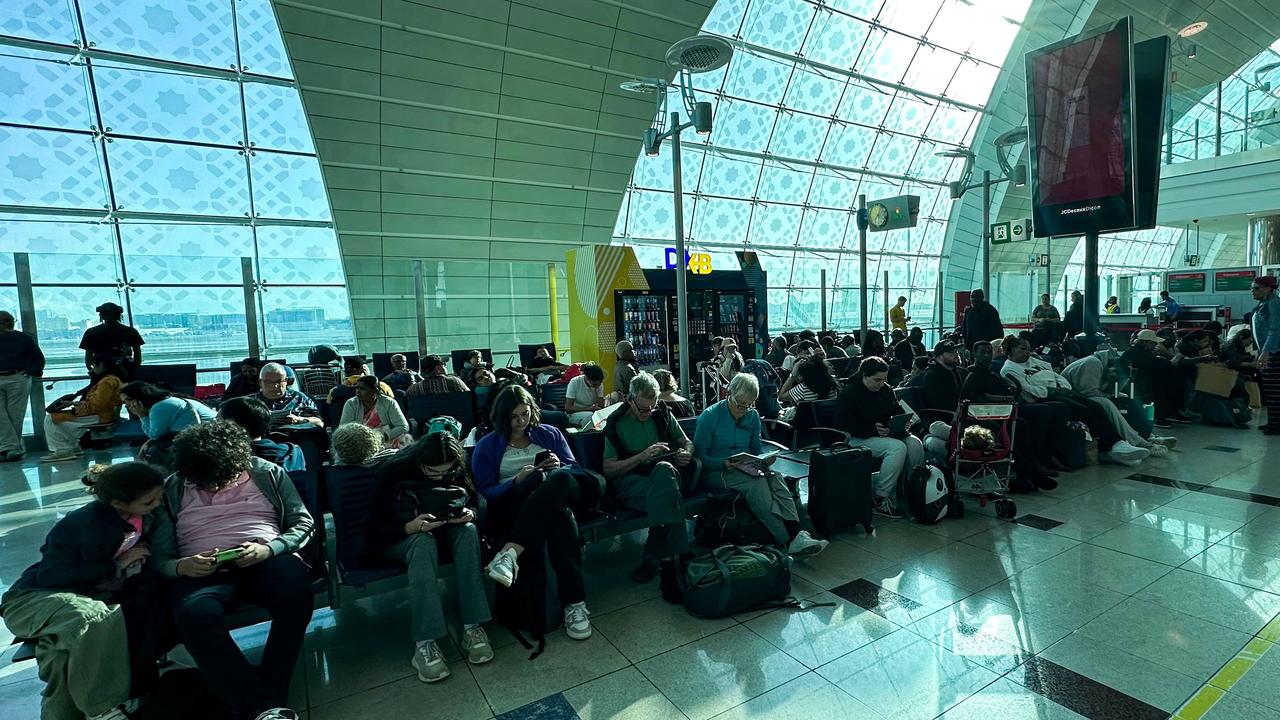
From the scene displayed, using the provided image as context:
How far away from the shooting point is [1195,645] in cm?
291

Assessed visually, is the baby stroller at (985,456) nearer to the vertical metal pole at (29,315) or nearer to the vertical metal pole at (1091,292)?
the vertical metal pole at (1091,292)

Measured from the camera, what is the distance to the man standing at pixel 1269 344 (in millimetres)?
7566

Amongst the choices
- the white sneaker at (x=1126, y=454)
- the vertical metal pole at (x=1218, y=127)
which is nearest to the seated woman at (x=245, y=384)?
the white sneaker at (x=1126, y=454)

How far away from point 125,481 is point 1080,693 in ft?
13.9

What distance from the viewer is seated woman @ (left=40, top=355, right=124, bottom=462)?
26.5ft

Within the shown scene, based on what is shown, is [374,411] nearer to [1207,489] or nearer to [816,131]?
[1207,489]

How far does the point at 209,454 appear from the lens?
9.05 feet

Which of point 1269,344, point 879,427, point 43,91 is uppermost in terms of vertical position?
point 43,91

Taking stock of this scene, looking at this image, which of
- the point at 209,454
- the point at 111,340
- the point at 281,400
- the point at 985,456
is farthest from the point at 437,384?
the point at 111,340

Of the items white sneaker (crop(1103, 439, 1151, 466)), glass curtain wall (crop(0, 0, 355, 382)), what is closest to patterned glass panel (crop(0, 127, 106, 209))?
glass curtain wall (crop(0, 0, 355, 382))

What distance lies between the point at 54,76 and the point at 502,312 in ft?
31.1

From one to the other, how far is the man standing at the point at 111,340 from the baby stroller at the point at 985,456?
34.9ft

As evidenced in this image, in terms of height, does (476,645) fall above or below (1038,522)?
above

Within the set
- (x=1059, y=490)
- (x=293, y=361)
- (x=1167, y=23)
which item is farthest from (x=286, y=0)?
(x=1167, y=23)
